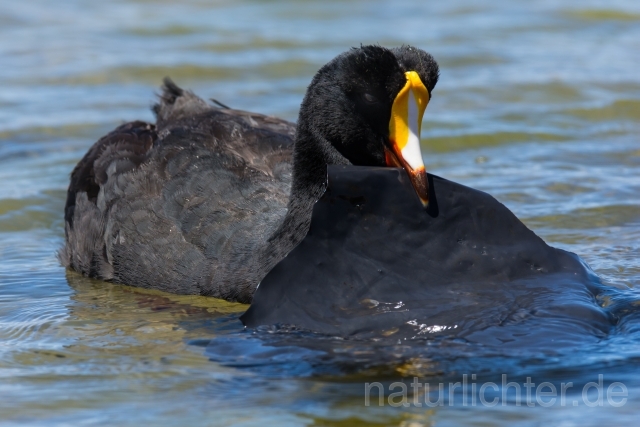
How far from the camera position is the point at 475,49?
38.0 feet

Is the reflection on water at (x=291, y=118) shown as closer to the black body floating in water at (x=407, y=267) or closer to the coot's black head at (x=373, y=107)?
the black body floating in water at (x=407, y=267)

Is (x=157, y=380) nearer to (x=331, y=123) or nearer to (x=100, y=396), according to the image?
(x=100, y=396)

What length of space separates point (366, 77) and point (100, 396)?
1869 millimetres

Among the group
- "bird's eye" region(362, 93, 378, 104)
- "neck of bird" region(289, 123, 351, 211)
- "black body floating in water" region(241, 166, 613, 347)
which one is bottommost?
"black body floating in water" region(241, 166, 613, 347)

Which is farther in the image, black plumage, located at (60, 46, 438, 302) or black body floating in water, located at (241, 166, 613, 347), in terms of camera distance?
black plumage, located at (60, 46, 438, 302)

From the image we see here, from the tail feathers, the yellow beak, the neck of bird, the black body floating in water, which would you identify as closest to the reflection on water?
the black body floating in water

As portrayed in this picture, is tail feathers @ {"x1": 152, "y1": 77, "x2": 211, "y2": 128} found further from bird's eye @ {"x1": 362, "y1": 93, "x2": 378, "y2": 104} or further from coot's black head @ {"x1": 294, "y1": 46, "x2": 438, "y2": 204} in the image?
bird's eye @ {"x1": 362, "y1": 93, "x2": 378, "y2": 104}

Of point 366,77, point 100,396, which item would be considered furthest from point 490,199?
point 100,396

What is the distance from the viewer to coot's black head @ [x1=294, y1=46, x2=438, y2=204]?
461 cm

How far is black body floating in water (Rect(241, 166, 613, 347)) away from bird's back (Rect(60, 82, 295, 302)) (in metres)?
0.50

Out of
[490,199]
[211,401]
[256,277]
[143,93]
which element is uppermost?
[143,93]

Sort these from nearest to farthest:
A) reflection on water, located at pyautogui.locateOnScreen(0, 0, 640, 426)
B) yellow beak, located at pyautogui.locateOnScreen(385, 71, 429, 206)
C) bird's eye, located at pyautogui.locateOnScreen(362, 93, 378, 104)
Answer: reflection on water, located at pyautogui.locateOnScreen(0, 0, 640, 426) < yellow beak, located at pyautogui.locateOnScreen(385, 71, 429, 206) < bird's eye, located at pyautogui.locateOnScreen(362, 93, 378, 104)

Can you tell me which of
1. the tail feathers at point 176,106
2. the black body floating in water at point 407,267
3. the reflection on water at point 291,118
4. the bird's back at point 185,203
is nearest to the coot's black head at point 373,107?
the black body floating in water at point 407,267

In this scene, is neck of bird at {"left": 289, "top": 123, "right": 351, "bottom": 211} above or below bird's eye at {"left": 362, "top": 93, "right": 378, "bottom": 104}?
below
